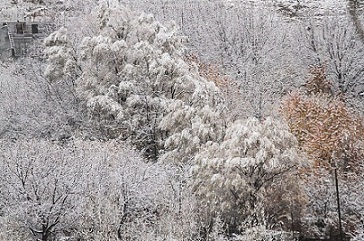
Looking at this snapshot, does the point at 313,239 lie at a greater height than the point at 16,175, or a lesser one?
lesser

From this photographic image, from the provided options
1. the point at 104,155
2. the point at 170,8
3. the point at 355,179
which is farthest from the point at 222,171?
Result: the point at 170,8

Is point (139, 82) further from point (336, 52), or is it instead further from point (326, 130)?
point (336, 52)

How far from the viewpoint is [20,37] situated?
30.1m

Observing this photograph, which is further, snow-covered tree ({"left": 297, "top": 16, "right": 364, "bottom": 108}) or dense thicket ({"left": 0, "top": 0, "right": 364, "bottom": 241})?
snow-covered tree ({"left": 297, "top": 16, "right": 364, "bottom": 108})

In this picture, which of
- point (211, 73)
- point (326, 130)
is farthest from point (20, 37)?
point (326, 130)

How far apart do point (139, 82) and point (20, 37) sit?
11237 mm

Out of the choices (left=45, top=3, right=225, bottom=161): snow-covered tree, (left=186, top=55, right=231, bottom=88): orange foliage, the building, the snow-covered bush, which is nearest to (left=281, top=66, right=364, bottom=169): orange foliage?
(left=45, top=3, right=225, bottom=161): snow-covered tree

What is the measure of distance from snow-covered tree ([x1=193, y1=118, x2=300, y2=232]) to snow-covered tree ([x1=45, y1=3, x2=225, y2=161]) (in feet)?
9.68

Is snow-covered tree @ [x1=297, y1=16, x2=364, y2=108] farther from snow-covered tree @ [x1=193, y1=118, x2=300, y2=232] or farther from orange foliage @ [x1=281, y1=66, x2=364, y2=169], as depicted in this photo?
snow-covered tree @ [x1=193, y1=118, x2=300, y2=232]

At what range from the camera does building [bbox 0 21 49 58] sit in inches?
1147

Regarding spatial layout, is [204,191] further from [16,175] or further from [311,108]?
[311,108]

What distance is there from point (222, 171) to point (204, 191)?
2.48 feet

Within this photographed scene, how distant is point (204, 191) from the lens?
16.0m

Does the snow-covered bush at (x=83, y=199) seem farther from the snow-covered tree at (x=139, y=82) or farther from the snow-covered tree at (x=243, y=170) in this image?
the snow-covered tree at (x=139, y=82)
